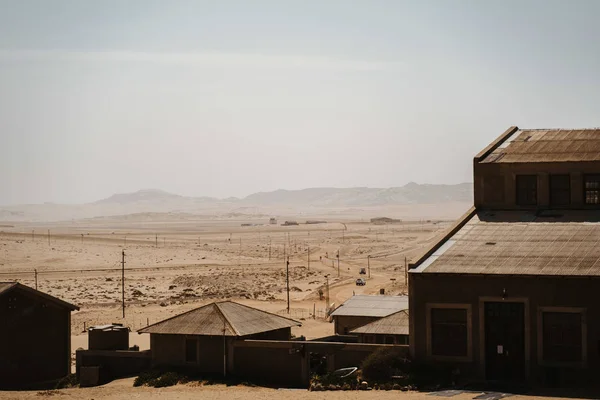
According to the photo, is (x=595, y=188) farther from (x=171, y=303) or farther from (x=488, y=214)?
(x=171, y=303)

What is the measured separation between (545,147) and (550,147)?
25cm

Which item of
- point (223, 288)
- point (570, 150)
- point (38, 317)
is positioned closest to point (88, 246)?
point (223, 288)

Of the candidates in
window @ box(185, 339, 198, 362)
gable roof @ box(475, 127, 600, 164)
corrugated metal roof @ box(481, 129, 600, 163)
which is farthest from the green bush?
corrugated metal roof @ box(481, 129, 600, 163)

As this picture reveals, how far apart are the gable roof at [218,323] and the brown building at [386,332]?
4661 mm

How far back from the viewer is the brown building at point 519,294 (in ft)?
108

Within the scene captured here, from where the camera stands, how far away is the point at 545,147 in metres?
Result: 42.3

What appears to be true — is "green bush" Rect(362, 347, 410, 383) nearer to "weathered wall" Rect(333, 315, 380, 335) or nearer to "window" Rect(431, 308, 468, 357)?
"window" Rect(431, 308, 468, 357)

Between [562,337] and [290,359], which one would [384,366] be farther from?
[562,337]

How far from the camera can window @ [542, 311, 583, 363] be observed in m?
32.8

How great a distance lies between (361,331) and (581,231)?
13109 mm

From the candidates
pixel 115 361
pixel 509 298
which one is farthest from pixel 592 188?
pixel 115 361

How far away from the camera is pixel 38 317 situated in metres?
43.2

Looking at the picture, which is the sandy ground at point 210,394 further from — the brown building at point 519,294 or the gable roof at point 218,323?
the brown building at point 519,294

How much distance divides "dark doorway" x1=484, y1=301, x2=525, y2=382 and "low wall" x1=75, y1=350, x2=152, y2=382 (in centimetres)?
1676
